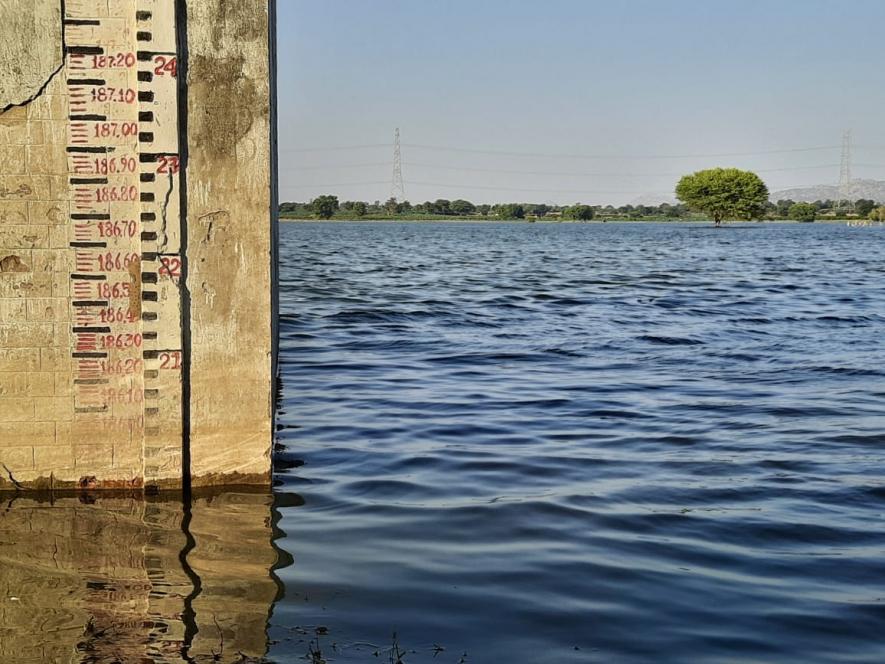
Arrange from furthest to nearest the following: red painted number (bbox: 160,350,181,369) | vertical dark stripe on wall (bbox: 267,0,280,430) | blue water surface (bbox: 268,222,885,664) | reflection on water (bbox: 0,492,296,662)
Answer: vertical dark stripe on wall (bbox: 267,0,280,430), red painted number (bbox: 160,350,181,369), blue water surface (bbox: 268,222,885,664), reflection on water (bbox: 0,492,296,662)

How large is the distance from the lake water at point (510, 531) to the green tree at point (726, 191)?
12410 centimetres

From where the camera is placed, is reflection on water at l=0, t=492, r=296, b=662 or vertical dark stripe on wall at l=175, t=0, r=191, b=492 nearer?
reflection on water at l=0, t=492, r=296, b=662

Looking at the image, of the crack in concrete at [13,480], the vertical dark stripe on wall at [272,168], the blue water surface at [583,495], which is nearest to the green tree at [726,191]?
the blue water surface at [583,495]

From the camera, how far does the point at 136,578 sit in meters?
6.15

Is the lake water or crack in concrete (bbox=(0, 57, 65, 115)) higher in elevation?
crack in concrete (bbox=(0, 57, 65, 115))

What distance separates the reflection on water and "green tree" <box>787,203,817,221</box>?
7103 inches

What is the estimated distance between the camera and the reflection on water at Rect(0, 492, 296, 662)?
512 cm

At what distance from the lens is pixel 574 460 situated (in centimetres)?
980

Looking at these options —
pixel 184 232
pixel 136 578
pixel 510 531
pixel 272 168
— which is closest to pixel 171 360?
pixel 184 232

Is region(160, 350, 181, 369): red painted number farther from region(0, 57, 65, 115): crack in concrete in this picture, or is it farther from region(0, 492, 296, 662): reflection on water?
region(0, 57, 65, 115): crack in concrete

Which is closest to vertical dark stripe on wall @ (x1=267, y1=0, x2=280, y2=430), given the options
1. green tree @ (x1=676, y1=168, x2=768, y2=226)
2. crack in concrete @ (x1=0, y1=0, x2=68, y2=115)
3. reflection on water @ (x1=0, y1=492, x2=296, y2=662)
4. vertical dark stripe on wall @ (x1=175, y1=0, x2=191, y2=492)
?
vertical dark stripe on wall @ (x1=175, y1=0, x2=191, y2=492)

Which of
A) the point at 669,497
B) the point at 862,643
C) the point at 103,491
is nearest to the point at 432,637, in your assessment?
the point at 862,643

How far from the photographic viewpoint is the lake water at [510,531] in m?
5.45

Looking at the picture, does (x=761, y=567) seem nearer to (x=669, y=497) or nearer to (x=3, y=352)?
(x=669, y=497)
